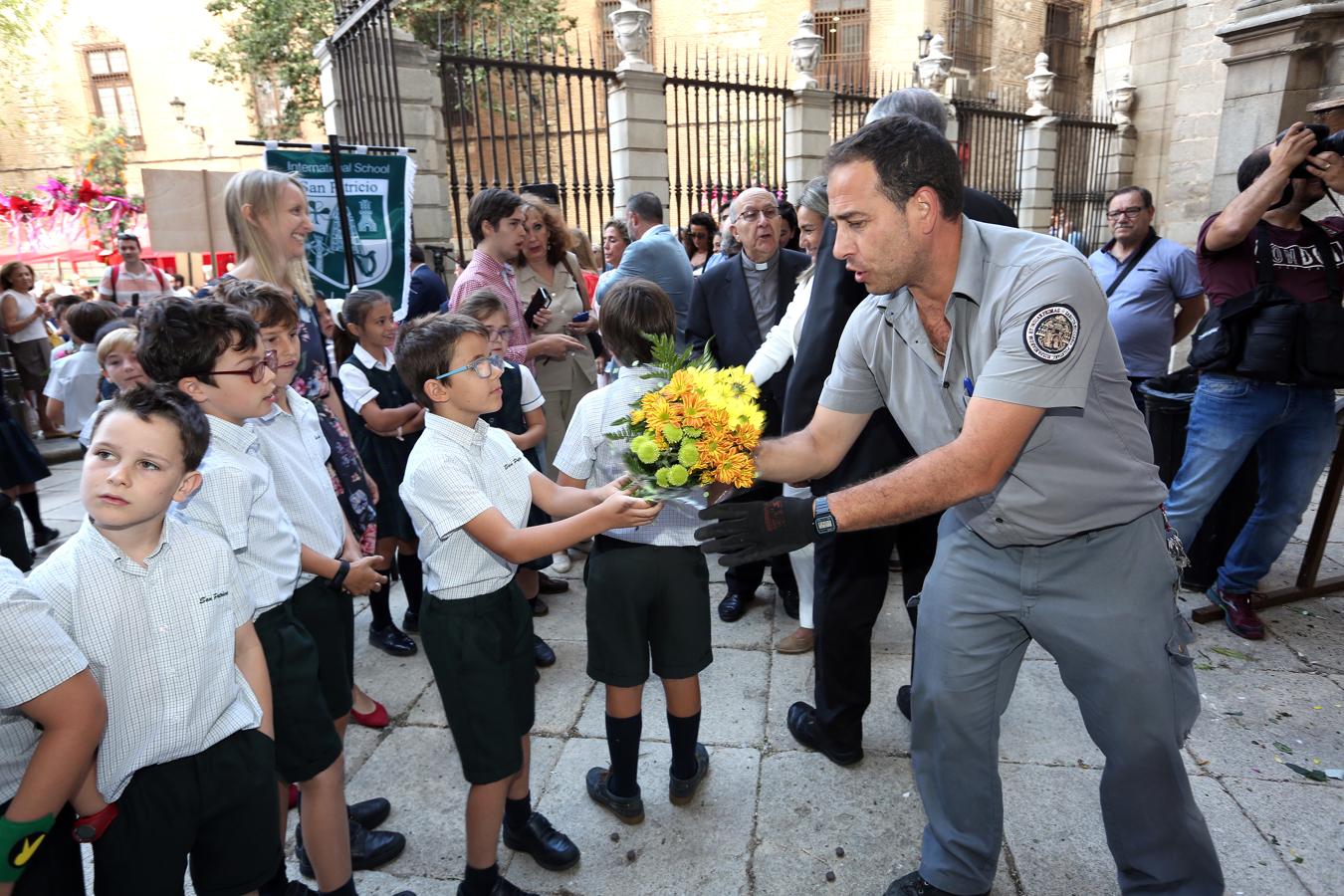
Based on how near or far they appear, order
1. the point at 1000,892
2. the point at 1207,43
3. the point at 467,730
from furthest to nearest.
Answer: the point at 1207,43
the point at 1000,892
the point at 467,730

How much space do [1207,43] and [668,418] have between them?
51.4 feet

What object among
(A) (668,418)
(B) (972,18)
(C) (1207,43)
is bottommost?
(A) (668,418)

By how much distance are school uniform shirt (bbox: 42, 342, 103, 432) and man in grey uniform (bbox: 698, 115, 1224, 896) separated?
718 cm

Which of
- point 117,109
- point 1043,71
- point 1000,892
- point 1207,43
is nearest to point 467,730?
point 1000,892

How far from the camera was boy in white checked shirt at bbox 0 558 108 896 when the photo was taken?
1.41m

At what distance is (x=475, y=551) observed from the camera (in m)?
2.29

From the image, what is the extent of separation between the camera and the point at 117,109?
26219 millimetres

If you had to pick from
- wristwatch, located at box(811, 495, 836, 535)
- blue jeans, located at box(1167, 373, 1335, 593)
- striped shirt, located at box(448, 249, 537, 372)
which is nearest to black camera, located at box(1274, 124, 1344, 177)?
blue jeans, located at box(1167, 373, 1335, 593)

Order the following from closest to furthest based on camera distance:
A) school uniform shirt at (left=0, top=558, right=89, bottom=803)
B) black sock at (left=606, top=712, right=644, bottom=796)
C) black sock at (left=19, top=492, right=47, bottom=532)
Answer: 1. school uniform shirt at (left=0, top=558, right=89, bottom=803)
2. black sock at (left=606, top=712, right=644, bottom=796)
3. black sock at (left=19, top=492, right=47, bottom=532)

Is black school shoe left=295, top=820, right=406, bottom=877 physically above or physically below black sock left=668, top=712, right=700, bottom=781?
below

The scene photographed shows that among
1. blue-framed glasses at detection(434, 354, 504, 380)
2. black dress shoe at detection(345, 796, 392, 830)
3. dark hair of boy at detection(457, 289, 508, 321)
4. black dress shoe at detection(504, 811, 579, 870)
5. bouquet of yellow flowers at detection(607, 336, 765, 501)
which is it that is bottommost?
black dress shoe at detection(345, 796, 392, 830)

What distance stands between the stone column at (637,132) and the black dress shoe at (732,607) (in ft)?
27.5

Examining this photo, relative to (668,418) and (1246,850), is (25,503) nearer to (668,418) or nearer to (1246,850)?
(668,418)

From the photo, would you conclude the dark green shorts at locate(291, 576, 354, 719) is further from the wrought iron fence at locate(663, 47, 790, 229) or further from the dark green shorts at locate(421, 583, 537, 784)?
the wrought iron fence at locate(663, 47, 790, 229)
